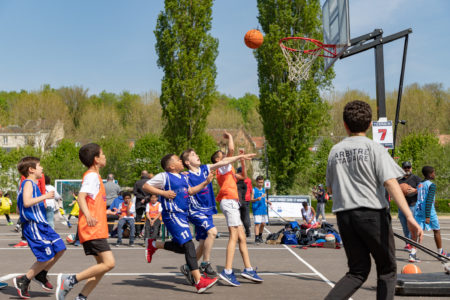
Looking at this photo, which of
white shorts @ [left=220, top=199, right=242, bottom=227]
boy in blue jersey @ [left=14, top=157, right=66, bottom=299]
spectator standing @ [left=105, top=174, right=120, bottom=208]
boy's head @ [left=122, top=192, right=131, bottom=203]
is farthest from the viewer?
spectator standing @ [left=105, top=174, right=120, bottom=208]

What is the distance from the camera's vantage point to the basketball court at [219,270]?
6.76 m

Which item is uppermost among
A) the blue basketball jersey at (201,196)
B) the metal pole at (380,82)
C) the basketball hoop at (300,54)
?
the basketball hoop at (300,54)

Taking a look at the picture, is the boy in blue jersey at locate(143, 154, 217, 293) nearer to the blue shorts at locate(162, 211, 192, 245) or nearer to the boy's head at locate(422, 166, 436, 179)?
the blue shorts at locate(162, 211, 192, 245)

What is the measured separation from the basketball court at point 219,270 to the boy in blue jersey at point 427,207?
46 cm

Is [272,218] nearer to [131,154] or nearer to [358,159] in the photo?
[358,159]

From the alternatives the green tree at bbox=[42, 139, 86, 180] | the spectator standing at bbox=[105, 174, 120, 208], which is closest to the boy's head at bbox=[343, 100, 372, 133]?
the spectator standing at bbox=[105, 174, 120, 208]

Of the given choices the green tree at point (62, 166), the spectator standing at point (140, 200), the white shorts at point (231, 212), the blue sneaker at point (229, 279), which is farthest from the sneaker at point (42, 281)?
the green tree at point (62, 166)

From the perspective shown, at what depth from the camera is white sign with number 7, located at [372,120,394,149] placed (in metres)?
9.29

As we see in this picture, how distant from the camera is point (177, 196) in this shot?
7.01m

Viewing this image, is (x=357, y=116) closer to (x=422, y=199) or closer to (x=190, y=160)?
(x=190, y=160)

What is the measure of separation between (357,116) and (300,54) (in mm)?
8675

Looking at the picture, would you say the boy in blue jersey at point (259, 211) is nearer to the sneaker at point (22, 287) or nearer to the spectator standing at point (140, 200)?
the spectator standing at point (140, 200)

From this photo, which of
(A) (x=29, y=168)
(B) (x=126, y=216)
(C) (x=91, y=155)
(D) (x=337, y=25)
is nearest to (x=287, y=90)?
(B) (x=126, y=216)

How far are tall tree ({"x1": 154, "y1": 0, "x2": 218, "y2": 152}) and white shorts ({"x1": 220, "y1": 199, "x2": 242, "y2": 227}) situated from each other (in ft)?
95.6
